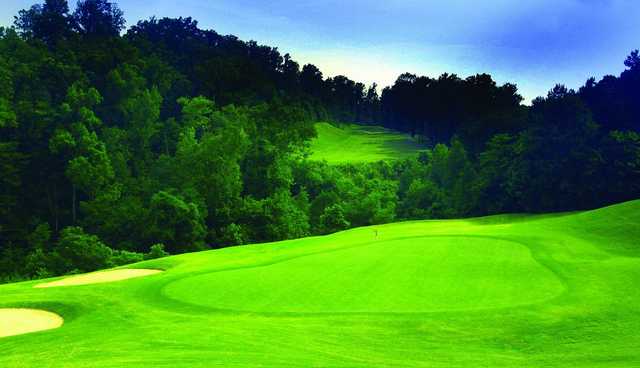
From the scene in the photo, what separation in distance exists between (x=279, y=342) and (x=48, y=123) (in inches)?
1924

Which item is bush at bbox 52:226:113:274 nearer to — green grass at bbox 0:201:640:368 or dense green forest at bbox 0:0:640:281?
dense green forest at bbox 0:0:640:281

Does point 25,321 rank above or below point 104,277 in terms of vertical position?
above

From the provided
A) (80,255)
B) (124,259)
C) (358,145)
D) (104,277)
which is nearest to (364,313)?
(104,277)

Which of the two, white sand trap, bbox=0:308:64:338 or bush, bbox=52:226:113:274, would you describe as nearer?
white sand trap, bbox=0:308:64:338

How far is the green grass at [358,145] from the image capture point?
9144 cm

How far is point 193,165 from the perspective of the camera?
57.1m

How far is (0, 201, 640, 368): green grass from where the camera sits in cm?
1086

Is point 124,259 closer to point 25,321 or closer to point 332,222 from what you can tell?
point 332,222

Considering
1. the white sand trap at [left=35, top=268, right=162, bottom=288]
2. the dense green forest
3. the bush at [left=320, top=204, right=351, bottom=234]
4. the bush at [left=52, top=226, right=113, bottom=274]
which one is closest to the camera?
the white sand trap at [left=35, top=268, right=162, bottom=288]

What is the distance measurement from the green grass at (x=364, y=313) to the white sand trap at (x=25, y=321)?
0.34m

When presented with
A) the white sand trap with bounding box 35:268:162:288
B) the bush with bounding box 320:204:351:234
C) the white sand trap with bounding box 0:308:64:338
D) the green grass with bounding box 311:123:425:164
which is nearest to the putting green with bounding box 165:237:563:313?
the white sand trap with bounding box 0:308:64:338

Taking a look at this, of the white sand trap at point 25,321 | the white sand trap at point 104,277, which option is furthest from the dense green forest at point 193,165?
the white sand trap at point 25,321

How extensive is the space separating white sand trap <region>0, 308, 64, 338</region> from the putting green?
3.23m

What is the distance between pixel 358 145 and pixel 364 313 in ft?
301
